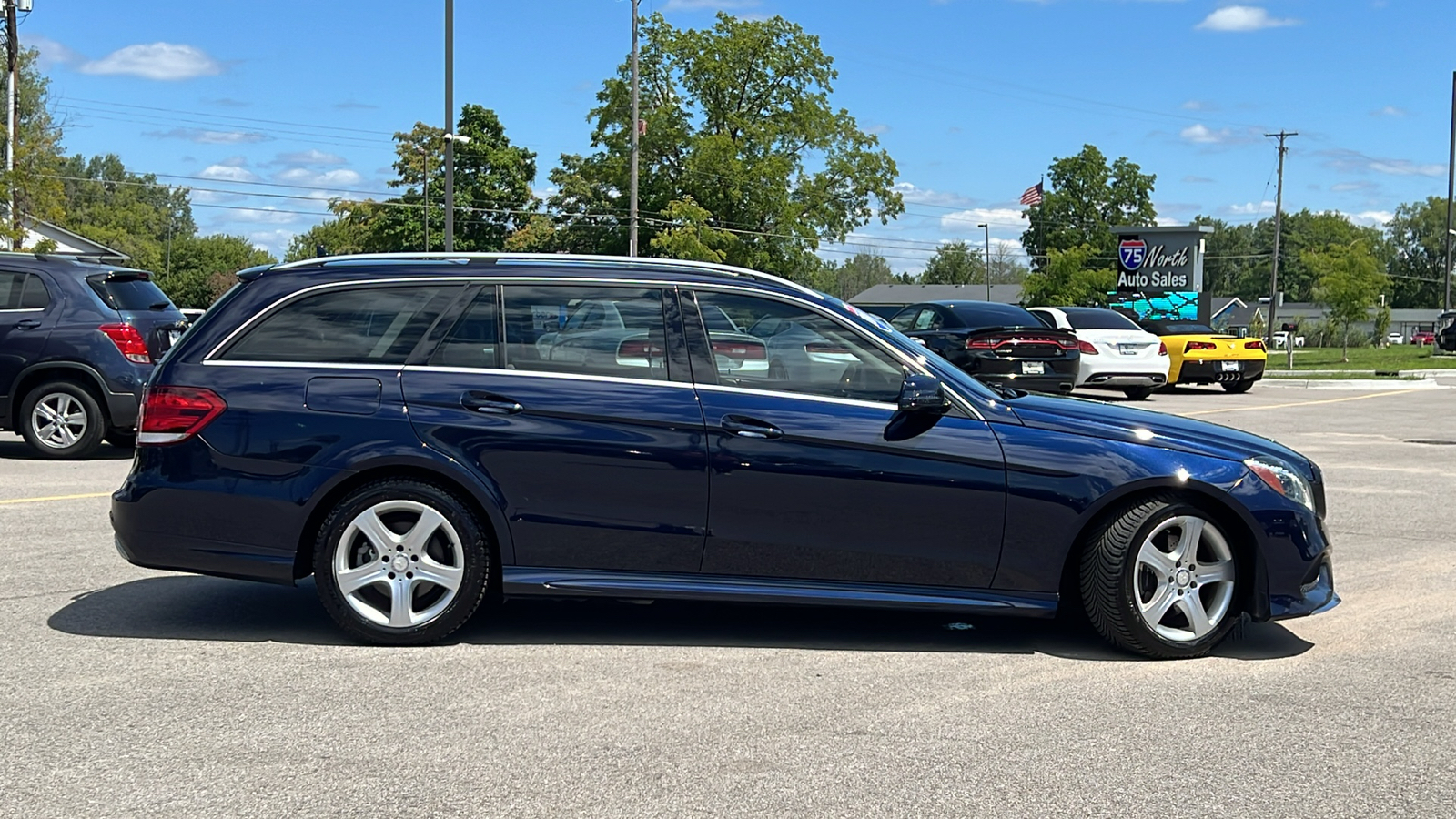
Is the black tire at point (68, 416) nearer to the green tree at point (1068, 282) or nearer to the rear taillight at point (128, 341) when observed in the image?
→ the rear taillight at point (128, 341)

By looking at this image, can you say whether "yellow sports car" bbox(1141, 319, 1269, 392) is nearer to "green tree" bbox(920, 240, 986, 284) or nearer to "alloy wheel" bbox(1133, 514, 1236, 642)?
"alloy wheel" bbox(1133, 514, 1236, 642)

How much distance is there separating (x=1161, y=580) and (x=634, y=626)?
7.51 feet

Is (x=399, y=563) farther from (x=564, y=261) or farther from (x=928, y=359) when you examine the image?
(x=928, y=359)

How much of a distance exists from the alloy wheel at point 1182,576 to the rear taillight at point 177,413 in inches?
154

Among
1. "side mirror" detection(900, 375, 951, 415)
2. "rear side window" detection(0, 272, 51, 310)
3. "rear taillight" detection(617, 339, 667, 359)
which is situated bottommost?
"side mirror" detection(900, 375, 951, 415)

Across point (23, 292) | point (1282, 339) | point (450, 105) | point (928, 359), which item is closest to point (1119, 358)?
point (450, 105)

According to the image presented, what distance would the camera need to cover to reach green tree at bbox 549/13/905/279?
59.9m

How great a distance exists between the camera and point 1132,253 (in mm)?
36812

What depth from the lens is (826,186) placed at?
2517 inches

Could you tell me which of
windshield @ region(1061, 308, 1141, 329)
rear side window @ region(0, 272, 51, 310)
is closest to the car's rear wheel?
rear side window @ region(0, 272, 51, 310)

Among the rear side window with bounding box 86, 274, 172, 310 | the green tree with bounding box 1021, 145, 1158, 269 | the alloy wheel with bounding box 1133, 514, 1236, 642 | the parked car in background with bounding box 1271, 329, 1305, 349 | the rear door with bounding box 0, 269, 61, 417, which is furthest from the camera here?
the green tree with bounding box 1021, 145, 1158, 269

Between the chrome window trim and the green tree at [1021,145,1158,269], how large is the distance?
9620 centimetres

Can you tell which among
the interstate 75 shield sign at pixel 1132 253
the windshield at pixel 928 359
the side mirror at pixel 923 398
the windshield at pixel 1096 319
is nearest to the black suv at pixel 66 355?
the windshield at pixel 928 359

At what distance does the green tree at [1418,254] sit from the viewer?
144250mm
